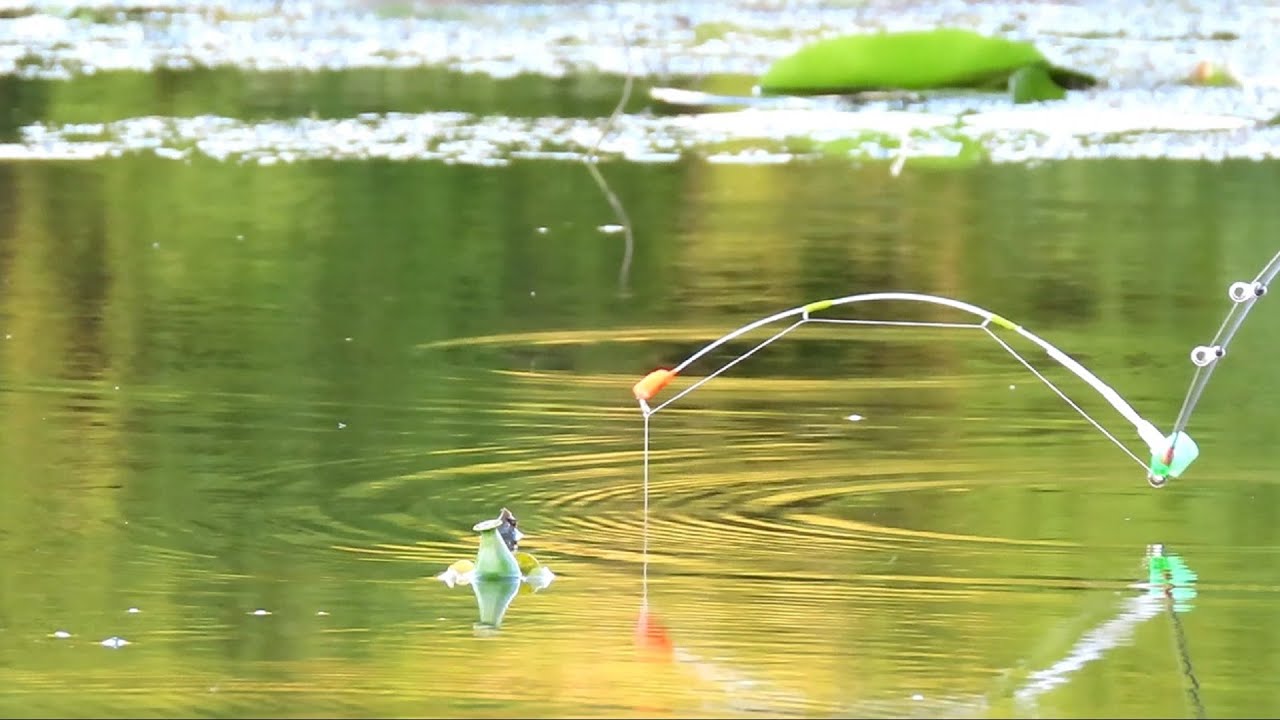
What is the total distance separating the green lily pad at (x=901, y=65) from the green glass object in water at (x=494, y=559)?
10.8m

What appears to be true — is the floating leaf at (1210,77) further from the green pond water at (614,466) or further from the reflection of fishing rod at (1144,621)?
the reflection of fishing rod at (1144,621)

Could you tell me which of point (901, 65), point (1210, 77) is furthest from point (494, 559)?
point (1210, 77)

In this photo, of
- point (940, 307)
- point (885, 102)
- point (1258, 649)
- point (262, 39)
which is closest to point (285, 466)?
point (1258, 649)

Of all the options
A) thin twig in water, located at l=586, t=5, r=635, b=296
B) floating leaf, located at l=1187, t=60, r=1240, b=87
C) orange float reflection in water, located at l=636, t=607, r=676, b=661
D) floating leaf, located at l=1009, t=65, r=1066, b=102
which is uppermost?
orange float reflection in water, located at l=636, t=607, r=676, b=661

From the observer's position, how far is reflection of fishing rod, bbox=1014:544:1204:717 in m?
4.46

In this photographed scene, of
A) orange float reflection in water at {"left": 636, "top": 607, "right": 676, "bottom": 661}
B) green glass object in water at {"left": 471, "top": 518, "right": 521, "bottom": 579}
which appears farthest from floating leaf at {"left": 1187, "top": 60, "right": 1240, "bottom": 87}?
orange float reflection in water at {"left": 636, "top": 607, "right": 676, "bottom": 661}

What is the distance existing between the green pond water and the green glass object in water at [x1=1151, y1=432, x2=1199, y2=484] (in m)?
0.11

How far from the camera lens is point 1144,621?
4.91m

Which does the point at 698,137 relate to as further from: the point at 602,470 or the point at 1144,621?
the point at 1144,621

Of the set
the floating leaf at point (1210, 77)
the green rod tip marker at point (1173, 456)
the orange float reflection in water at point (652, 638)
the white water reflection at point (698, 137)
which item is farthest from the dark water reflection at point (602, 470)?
the floating leaf at point (1210, 77)

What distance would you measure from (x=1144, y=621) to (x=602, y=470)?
168 cm

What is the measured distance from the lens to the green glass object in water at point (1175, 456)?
226 inches

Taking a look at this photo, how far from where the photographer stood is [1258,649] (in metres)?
4.70

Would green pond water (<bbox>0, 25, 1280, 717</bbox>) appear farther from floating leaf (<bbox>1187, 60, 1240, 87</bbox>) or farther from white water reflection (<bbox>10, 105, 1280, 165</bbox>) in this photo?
floating leaf (<bbox>1187, 60, 1240, 87</bbox>)
